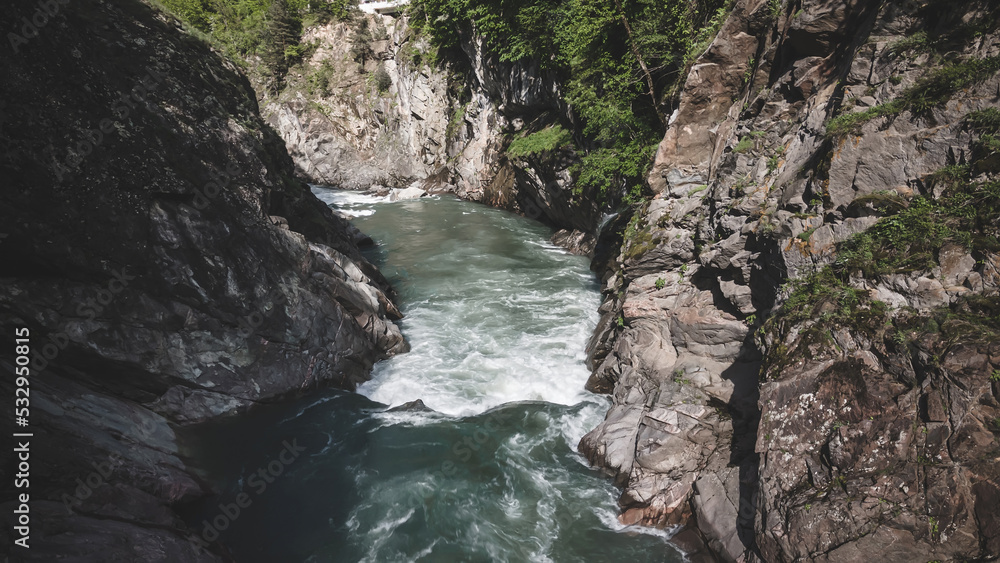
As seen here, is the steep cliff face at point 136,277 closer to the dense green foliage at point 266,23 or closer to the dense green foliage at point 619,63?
the dense green foliage at point 619,63

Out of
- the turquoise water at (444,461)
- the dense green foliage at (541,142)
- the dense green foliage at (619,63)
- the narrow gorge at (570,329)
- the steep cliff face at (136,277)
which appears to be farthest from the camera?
the dense green foliage at (541,142)

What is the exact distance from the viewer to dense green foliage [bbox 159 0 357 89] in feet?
143

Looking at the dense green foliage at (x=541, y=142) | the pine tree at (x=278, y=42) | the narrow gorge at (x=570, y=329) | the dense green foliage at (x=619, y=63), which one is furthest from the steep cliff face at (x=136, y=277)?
the pine tree at (x=278, y=42)

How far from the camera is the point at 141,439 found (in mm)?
8211

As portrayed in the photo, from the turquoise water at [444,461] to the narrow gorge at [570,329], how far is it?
0.21 ft

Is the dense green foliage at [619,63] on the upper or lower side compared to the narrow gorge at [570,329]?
upper

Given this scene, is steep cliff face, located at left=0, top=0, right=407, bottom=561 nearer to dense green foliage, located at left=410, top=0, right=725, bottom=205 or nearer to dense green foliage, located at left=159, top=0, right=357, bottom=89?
dense green foliage, located at left=410, top=0, right=725, bottom=205

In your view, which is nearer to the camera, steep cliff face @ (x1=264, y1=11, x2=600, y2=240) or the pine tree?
steep cliff face @ (x1=264, y1=11, x2=600, y2=240)

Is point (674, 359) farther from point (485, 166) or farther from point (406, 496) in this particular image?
point (485, 166)

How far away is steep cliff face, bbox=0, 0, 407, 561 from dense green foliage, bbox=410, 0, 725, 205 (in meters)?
10.5

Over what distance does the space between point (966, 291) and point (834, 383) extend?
73.7 inches

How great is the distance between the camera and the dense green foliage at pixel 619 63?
14.2 m

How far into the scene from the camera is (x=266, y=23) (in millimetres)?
43500

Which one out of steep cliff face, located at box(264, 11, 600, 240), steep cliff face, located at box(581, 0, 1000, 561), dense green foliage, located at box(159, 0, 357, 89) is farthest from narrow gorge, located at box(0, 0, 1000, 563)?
dense green foliage, located at box(159, 0, 357, 89)
